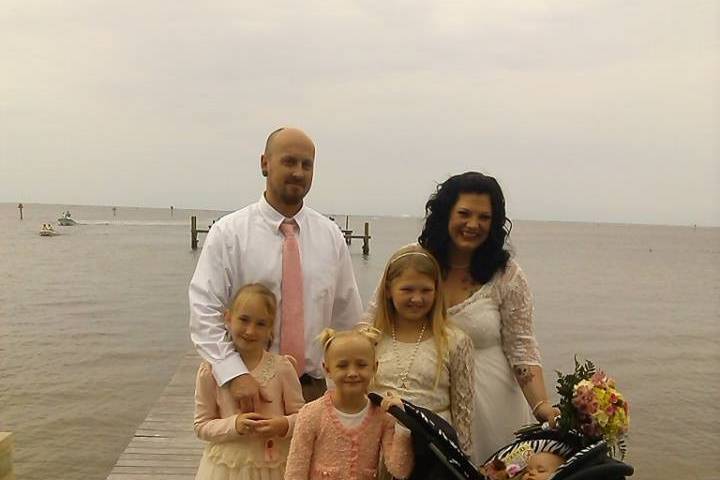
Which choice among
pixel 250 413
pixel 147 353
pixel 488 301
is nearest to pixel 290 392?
pixel 250 413

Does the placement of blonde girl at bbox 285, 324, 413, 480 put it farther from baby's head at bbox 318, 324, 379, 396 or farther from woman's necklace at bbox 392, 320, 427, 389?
woman's necklace at bbox 392, 320, 427, 389

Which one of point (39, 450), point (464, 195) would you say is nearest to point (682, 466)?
point (464, 195)

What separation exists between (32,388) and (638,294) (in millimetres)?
24048

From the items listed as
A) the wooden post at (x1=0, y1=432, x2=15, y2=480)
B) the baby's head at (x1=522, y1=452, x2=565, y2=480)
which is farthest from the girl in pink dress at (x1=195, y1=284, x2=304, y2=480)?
the wooden post at (x1=0, y1=432, x2=15, y2=480)

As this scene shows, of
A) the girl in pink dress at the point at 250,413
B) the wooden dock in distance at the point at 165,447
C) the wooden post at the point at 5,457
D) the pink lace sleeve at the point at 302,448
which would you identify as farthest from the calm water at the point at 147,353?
the pink lace sleeve at the point at 302,448

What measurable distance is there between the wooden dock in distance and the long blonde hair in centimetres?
285

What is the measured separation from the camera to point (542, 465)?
2348 mm

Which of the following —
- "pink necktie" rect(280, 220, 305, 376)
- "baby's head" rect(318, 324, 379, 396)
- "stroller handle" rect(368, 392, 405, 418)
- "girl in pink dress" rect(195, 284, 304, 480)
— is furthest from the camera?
"pink necktie" rect(280, 220, 305, 376)

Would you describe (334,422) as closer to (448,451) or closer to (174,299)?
(448,451)

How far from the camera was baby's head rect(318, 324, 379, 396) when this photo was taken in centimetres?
242

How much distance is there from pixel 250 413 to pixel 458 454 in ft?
2.89

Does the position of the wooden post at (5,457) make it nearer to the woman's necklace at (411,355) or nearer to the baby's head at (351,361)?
the baby's head at (351,361)

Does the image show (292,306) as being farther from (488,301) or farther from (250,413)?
(488,301)

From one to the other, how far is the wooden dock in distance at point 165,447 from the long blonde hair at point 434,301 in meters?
2.85
